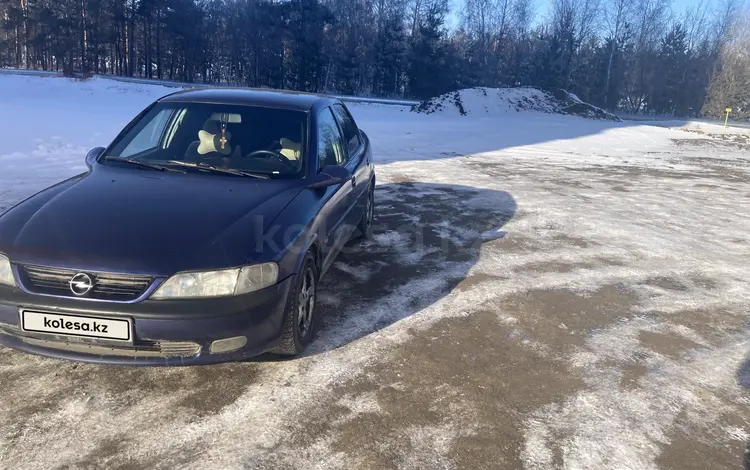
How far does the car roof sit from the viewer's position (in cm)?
458

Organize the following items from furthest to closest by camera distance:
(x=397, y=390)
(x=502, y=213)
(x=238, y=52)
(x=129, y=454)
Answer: (x=238, y=52), (x=502, y=213), (x=397, y=390), (x=129, y=454)

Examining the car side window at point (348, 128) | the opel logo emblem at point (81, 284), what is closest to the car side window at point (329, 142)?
the car side window at point (348, 128)

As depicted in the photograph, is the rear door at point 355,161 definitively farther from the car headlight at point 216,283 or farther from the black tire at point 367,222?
the car headlight at point 216,283

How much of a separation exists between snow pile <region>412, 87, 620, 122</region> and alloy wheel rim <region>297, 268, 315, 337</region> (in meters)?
23.6

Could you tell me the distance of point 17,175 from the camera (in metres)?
8.04

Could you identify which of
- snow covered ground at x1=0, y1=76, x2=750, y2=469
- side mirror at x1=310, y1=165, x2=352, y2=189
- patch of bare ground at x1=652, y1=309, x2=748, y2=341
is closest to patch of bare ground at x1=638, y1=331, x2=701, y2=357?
snow covered ground at x1=0, y1=76, x2=750, y2=469

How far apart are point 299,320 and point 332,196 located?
112cm

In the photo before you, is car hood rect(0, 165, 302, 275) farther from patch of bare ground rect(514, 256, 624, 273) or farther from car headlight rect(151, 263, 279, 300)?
patch of bare ground rect(514, 256, 624, 273)

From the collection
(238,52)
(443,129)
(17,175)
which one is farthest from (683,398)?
(238,52)

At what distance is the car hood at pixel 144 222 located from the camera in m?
2.81

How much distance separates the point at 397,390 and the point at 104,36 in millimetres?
51193

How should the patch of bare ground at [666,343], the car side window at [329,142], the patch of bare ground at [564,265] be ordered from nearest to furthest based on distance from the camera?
the patch of bare ground at [666,343] < the car side window at [329,142] < the patch of bare ground at [564,265]

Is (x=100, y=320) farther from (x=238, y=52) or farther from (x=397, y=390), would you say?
(x=238, y=52)

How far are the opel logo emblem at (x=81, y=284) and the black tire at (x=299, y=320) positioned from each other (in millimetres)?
1015
